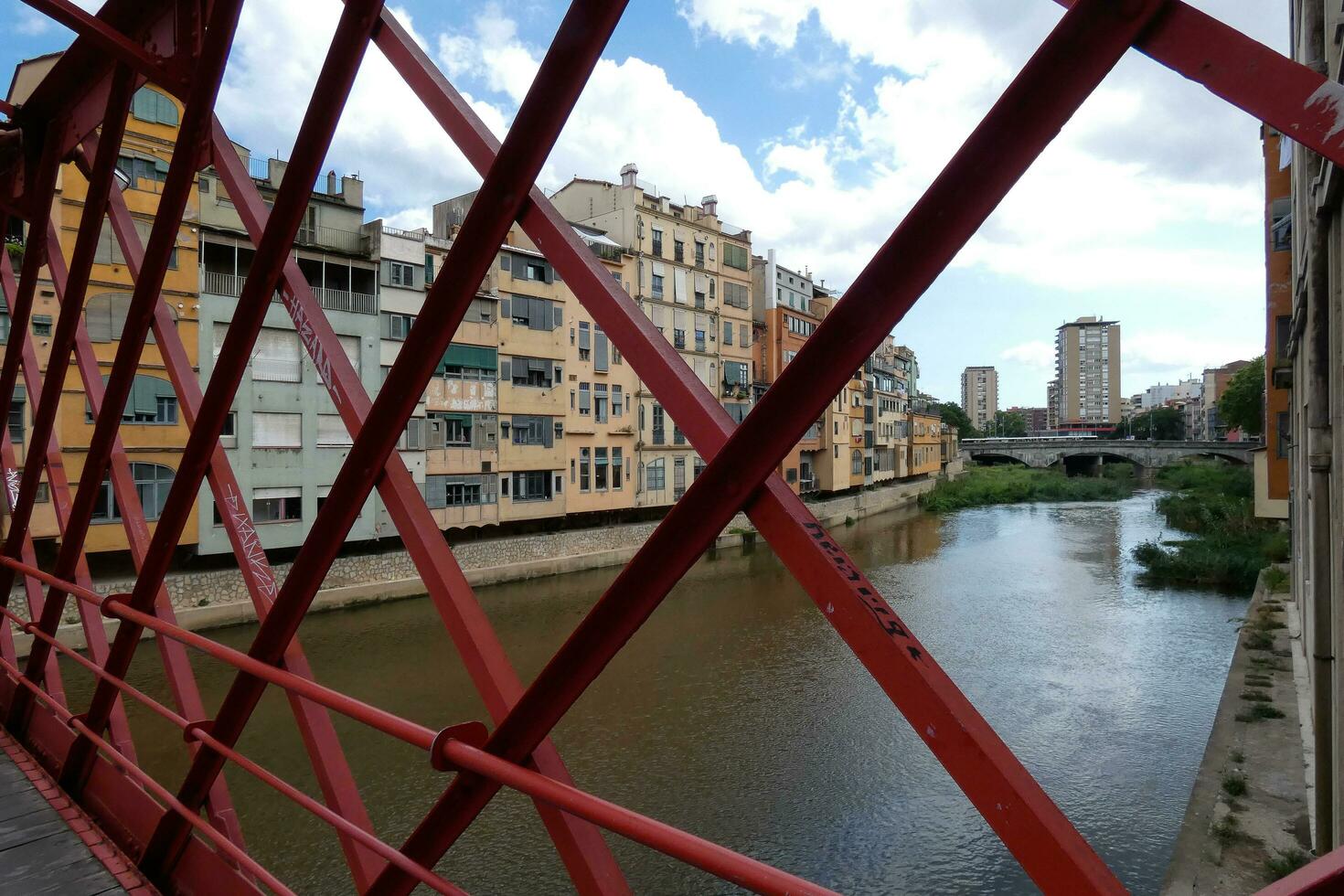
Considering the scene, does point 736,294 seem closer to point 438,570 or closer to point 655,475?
point 655,475

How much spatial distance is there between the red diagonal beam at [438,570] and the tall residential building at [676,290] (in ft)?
69.2

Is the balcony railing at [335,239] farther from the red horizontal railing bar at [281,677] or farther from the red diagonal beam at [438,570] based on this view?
the red diagonal beam at [438,570]

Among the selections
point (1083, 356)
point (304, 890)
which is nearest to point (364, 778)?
point (304, 890)

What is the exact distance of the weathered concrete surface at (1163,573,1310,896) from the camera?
5934mm

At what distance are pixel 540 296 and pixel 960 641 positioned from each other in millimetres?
13163

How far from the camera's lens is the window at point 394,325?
18.3 m

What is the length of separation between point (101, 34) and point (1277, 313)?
14.4m

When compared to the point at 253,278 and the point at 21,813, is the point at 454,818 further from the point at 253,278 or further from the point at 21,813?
the point at 21,813

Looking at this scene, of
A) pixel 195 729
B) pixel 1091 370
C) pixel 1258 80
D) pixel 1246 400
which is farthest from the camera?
pixel 1091 370

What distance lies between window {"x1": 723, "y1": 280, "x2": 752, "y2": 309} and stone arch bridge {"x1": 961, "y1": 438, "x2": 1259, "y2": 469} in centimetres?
3442

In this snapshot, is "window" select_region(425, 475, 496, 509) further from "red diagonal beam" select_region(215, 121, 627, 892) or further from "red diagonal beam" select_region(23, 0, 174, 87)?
"red diagonal beam" select_region(215, 121, 627, 892)

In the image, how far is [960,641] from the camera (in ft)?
50.6

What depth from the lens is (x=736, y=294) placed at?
28.4 m

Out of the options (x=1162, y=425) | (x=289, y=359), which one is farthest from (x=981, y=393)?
(x=289, y=359)
